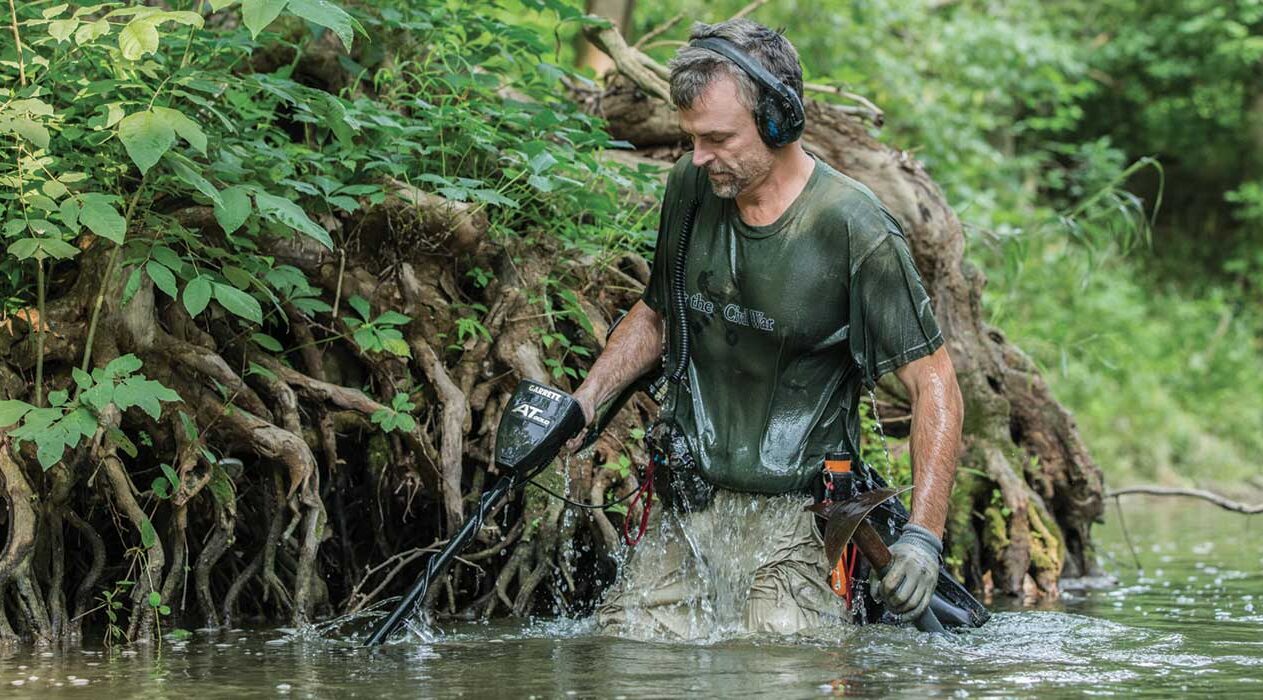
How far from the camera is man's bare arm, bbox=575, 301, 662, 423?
4.29 m

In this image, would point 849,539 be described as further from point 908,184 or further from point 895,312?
point 908,184

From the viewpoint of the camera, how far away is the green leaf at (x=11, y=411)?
3.92m

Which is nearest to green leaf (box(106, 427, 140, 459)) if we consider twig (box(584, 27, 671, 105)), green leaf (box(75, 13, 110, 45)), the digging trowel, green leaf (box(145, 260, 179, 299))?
green leaf (box(145, 260, 179, 299))

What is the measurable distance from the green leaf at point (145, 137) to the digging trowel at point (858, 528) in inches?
75.7

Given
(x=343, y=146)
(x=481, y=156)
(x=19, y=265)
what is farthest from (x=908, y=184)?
(x=19, y=265)

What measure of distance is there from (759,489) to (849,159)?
291 cm

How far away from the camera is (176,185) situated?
452 centimetres

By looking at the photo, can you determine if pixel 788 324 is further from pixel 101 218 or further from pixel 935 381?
pixel 101 218

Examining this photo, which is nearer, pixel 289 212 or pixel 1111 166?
pixel 289 212

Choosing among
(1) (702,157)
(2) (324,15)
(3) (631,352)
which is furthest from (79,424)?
(1) (702,157)

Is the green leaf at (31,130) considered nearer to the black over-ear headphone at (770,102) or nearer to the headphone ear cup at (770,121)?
the black over-ear headphone at (770,102)

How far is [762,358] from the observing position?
3.99 m

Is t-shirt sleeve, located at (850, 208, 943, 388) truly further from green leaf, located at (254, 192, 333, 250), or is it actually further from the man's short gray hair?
green leaf, located at (254, 192, 333, 250)

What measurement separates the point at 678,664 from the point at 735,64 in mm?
1549
